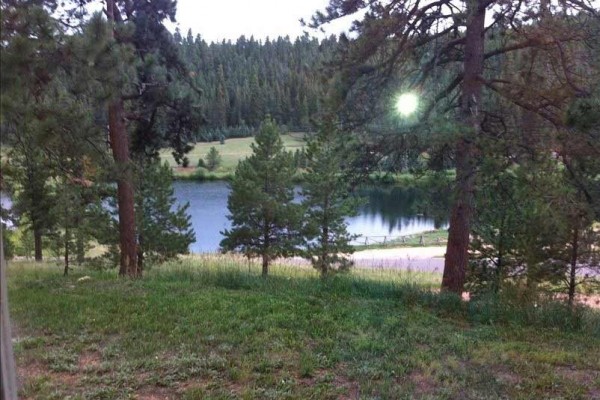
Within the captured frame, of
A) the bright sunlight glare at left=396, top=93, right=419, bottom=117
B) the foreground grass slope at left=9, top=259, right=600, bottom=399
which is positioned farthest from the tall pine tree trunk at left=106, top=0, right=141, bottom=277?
the bright sunlight glare at left=396, top=93, right=419, bottom=117

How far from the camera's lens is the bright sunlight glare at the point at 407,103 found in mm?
8156

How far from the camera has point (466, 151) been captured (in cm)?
727

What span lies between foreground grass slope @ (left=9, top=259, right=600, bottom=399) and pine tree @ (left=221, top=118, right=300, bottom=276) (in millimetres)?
9435

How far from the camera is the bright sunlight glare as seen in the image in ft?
26.8

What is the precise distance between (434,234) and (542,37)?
84.8ft

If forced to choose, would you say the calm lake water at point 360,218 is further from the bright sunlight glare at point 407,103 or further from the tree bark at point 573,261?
the bright sunlight glare at point 407,103

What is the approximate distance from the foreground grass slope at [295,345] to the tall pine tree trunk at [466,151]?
1599 millimetres

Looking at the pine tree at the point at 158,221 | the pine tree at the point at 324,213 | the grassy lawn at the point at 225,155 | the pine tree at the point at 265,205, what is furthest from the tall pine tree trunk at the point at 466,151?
the grassy lawn at the point at 225,155

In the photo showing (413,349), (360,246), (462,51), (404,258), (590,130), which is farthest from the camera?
(360,246)

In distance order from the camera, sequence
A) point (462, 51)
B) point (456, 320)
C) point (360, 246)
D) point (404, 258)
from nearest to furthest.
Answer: point (456, 320)
point (462, 51)
point (404, 258)
point (360, 246)

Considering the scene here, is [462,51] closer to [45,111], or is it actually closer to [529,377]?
[529,377]

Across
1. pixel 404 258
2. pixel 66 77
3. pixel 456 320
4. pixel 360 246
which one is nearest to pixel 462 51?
pixel 456 320

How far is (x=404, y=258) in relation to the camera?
74.8 feet

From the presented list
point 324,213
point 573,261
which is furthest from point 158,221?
point 573,261
